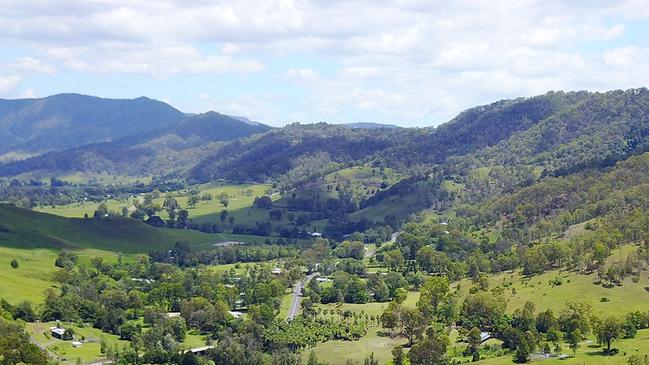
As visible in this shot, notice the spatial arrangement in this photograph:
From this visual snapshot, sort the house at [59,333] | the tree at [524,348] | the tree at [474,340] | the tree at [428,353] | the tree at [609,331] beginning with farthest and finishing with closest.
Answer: the house at [59,333] → the tree at [474,340] → the tree at [428,353] → the tree at [524,348] → the tree at [609,331]

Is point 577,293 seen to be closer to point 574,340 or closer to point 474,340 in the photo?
point 574,340

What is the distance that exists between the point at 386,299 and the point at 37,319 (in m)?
76.8

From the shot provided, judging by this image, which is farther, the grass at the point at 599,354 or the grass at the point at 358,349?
the grass at the point at 358,349

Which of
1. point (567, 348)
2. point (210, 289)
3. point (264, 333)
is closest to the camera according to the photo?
point (567, 348)

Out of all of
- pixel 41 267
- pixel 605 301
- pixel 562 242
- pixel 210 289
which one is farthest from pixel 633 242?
pixel 41 267

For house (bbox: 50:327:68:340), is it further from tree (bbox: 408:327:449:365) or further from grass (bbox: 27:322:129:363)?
tree (bbox: 408:327:449:365)

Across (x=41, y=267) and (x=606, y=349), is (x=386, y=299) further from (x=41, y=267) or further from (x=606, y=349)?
(x=41, y=267)

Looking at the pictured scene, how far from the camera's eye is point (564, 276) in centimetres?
15838

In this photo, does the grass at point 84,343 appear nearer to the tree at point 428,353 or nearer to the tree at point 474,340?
the tree at point 428,353

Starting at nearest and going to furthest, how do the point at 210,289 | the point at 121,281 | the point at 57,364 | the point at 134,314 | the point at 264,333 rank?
the point at 57,364
the point at 264,333
the point at 134,314
the point at 210,289
the point at 121,281

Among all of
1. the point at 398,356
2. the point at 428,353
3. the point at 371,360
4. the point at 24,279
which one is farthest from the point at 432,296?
the point at 24,279

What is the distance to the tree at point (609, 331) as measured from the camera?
118m

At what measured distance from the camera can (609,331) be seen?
388 ft

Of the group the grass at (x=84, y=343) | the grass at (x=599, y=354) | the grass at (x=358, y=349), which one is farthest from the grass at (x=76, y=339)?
the grass at (x=599, y=354)
